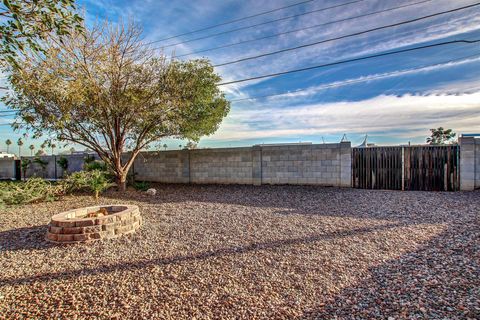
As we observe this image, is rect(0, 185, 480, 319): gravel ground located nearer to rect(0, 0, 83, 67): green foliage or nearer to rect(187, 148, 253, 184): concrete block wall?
rect(0, 0, 83, 67): green foliage

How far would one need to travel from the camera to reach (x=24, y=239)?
4.33 meters

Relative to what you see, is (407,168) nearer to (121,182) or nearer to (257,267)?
(257,267)

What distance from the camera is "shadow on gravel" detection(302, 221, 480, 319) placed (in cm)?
216

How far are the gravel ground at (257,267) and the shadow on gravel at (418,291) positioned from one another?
0.03ft

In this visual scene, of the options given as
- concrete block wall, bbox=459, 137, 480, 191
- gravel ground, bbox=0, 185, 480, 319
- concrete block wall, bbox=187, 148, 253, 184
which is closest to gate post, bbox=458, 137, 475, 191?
concrete block wall, bbox=459, 137, 480, 191

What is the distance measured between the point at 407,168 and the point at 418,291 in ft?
22.5

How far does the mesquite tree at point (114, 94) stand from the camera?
6730 mm

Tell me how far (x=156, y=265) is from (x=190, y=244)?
0.76 m

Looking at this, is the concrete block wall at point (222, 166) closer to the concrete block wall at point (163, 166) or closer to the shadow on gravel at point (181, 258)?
the concrete block wall at point (163, 166)

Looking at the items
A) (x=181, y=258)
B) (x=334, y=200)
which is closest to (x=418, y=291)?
(x=181, y=258)

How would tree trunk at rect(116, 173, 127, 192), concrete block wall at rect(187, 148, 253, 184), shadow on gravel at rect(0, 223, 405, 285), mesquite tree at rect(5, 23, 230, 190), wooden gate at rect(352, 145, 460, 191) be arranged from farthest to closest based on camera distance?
concrete block wall at rect(187, 148, 253, 184), tree trunk at rect(116, 173, 127, 192), wooden gate at rect(352, 145, 460, 191), mesquite tree at rect(5, 23, 230, 190), shadow on gravel at rect(0, 223, 405, 285)

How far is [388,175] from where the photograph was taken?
840cm

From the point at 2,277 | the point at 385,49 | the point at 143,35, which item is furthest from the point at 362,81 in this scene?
the point at 2,277

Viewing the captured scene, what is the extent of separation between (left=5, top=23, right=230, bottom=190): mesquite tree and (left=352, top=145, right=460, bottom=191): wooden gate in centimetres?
557
